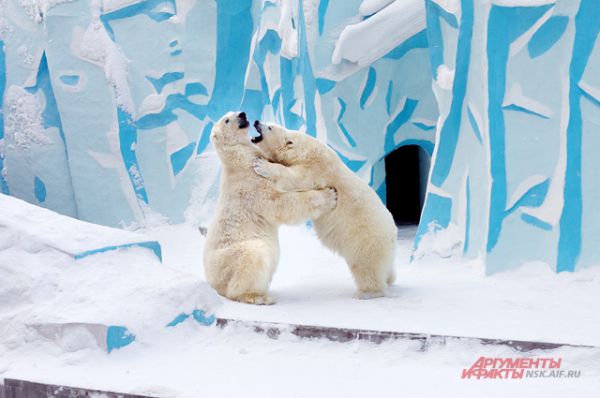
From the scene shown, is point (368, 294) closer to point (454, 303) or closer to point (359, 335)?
point (454, 303)

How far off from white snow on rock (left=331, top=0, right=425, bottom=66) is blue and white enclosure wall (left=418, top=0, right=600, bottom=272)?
6.29 ft

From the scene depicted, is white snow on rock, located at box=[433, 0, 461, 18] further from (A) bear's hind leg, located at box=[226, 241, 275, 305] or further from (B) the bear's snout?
(A) bear's hind leg, located at box=[226, 241, 275, 305]

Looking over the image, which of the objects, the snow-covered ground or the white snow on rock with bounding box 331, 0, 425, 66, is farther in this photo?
the white snow on rock with bounding box 331, 0, 425, 66

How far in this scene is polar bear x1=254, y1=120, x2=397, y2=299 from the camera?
151 inches

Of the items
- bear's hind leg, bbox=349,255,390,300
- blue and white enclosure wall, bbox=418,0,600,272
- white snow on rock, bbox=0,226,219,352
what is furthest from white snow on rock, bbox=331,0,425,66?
white snow on rock, bbox=0,226,219,352

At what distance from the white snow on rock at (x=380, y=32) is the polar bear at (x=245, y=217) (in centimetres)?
333

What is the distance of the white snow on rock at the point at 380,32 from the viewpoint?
6840 mm

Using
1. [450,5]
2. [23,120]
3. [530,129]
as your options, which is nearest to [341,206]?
[530,129]

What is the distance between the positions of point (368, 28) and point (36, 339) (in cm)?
505

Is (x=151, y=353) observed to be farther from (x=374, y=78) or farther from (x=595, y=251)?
(x=374, y=78)

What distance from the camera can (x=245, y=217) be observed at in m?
3.96

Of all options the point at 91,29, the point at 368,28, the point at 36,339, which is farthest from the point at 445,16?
the point at 91,29

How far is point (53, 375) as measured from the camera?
2867mm

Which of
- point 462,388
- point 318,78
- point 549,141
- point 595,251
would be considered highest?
point 318,78
